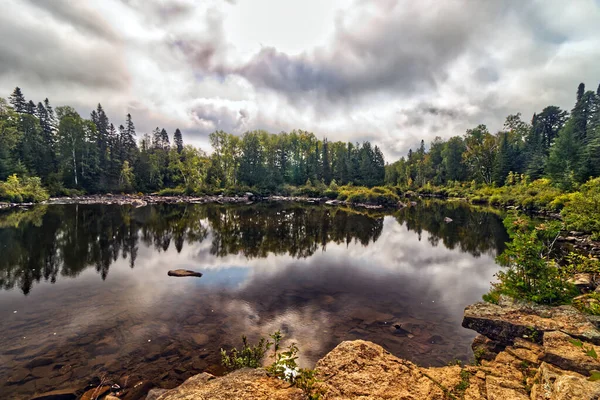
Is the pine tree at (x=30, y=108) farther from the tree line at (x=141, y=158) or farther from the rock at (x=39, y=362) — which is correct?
the rock at (x=39, y=362)

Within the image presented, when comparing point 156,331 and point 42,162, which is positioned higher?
point 42,162

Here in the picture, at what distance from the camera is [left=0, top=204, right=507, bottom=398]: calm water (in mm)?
6984

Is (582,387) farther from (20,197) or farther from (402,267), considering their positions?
(20,197)

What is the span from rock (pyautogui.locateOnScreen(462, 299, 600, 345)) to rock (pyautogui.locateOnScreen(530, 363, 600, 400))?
213cm

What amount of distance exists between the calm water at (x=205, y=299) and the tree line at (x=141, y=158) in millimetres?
52959

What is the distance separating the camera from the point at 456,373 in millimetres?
5520

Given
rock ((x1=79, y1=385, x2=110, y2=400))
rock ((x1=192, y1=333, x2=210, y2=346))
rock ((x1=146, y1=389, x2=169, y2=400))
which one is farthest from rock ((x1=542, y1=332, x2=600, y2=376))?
rock ((x1=79, y1=385, x2=110, y2=400))

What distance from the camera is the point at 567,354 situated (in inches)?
189

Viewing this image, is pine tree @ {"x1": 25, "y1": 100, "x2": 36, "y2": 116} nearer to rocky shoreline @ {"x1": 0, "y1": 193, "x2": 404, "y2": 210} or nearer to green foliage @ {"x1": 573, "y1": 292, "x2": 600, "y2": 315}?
rocky shoreline @ {"x1": 0, "y1": 193, "x2": 404, "y2": 210}

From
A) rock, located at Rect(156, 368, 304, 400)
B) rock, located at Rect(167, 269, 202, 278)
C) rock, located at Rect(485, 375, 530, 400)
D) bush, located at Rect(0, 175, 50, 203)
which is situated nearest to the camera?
rock, located at Rect(156, 368, 304, 400)

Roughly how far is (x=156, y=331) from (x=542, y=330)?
397 inches

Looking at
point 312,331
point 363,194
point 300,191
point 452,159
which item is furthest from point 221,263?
point 452,159

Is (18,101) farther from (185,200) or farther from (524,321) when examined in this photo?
(524,321)

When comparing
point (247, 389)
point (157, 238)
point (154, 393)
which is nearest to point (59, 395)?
point (154, 393)
